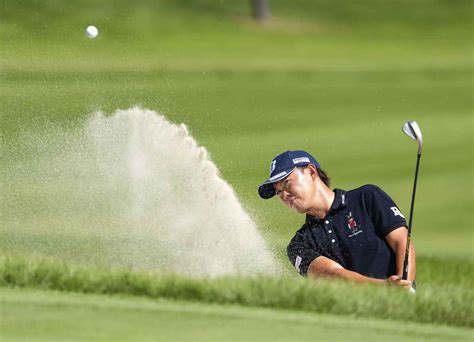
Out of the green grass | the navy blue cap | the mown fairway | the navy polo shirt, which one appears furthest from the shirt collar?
the green grass

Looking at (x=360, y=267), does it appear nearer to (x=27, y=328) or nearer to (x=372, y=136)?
(x=27, y=328)

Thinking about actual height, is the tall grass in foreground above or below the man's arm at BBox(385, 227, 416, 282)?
below

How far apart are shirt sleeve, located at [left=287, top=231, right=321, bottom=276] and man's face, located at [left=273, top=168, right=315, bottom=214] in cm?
19

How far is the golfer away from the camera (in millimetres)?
6152

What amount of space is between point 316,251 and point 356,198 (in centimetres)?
39

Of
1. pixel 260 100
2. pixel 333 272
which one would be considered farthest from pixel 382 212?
pixel 260 100

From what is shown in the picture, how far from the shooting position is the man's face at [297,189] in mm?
6195

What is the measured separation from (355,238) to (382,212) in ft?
0.73

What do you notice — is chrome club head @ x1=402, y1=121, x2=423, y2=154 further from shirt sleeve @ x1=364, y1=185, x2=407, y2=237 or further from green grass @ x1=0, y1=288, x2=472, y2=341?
green grass @ x1=0, y1=288, x2=472, y2=341

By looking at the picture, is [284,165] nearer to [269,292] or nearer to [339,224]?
[339,224]

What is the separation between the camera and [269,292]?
4.59m

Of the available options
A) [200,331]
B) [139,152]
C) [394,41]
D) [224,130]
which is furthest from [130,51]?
[200,331]

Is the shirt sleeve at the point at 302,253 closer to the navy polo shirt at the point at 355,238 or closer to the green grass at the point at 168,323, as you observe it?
the navy polo shirt at the point at 355,238

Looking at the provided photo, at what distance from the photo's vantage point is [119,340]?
3.85 m
